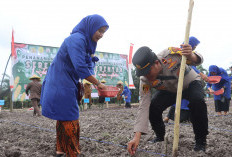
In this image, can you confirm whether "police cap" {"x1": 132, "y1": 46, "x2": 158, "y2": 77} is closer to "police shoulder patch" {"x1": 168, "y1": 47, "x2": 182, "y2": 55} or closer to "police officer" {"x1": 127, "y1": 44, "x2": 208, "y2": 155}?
"police officer" {"x1": 127, "y1": 44, "x2": 208, "y2": 155}

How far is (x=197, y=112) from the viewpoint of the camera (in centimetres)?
224

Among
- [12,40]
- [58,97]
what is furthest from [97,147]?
[12,40]

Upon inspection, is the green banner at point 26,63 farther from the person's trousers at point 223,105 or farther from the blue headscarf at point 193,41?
the blue headscarf at point 193,41

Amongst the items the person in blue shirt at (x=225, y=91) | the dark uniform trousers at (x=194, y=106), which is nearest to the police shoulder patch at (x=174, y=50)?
the dark uniform trousers at (x=194, y=106)

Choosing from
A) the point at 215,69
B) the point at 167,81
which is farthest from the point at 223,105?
the point at 167,81

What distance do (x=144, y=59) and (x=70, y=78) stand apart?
717 mm

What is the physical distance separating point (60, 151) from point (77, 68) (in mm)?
1060

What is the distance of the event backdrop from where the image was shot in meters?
10.6

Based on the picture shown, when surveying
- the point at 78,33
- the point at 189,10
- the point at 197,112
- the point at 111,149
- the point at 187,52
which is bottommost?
the point at 111,149

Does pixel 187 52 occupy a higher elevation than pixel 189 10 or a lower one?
lower

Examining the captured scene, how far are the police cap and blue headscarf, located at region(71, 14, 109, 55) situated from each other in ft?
1.46

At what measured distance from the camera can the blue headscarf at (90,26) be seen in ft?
6.74

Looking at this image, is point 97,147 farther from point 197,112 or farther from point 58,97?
point 197,112

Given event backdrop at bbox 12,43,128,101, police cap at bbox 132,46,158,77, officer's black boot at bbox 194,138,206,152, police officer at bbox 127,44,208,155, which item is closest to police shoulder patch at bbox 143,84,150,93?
police officer at bbox 127,44,208,155
